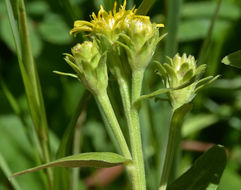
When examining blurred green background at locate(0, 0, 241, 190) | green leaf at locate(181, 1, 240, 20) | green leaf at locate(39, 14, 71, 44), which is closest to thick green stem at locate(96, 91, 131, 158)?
blurred green background at locate(0, 0, 241, 190)

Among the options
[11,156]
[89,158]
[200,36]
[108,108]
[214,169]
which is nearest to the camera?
[89,158]

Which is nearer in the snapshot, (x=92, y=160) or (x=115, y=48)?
(x=92, y=160)

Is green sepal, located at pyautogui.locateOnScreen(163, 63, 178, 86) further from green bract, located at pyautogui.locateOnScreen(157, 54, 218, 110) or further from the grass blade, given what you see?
the grass blade

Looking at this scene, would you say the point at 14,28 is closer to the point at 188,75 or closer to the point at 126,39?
the point at 126,39

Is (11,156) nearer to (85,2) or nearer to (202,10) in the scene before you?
(85,2)

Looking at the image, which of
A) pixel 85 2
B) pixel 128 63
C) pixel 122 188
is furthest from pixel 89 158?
pixel 85 2

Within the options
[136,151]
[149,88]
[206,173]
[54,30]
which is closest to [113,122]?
[136,151]

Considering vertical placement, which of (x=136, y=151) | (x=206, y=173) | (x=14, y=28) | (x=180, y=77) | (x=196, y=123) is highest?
(x=14, y=28)
